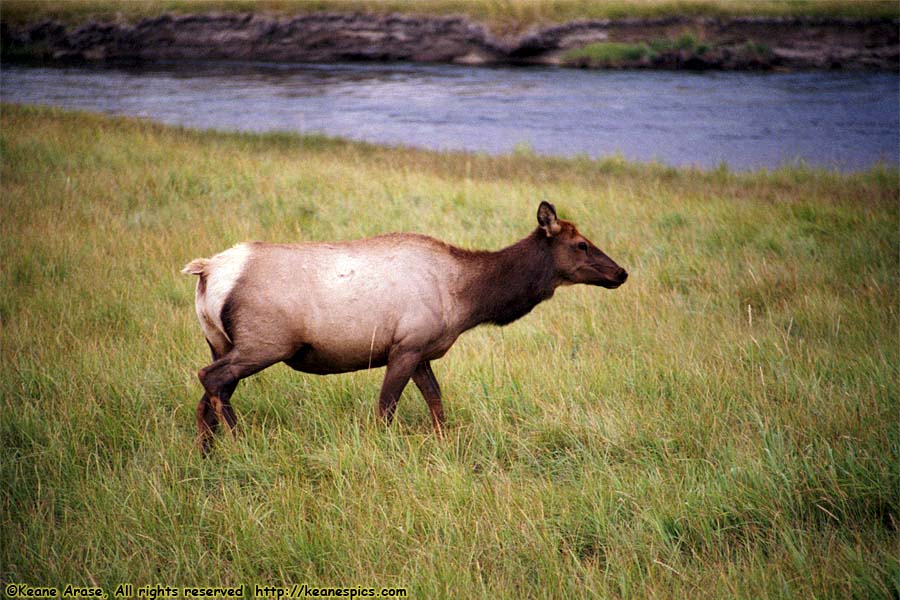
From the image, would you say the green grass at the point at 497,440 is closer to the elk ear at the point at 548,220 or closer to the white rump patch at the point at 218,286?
the white rump patch at the point at 218,286

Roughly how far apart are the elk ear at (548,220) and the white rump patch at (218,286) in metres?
2.06

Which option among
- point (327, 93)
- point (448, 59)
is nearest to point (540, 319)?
point (327, 93)

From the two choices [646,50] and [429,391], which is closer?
[429,391]

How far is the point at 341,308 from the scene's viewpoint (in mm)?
4914

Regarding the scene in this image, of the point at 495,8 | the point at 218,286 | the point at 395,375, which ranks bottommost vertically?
the point at 395,375

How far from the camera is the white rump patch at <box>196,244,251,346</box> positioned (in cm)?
479

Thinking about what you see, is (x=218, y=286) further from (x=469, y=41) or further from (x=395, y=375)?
(x=469, y=41)

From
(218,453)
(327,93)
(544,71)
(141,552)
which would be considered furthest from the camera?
(544,71)

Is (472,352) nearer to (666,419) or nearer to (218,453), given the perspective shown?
(666,419)

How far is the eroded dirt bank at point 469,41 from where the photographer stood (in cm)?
3900

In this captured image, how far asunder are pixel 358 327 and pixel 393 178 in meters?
9.21

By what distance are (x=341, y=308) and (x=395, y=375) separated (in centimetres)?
56

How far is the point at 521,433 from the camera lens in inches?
207

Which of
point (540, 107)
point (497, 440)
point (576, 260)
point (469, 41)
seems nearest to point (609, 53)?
point (469, 41)
